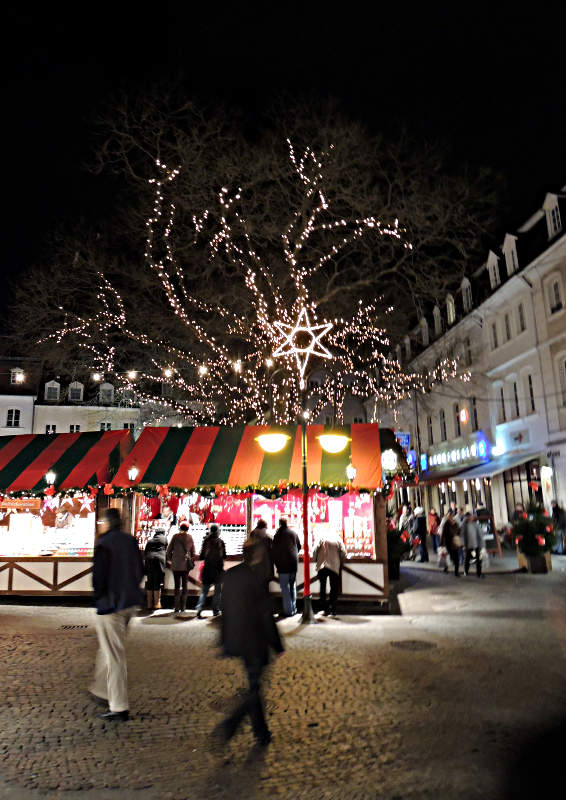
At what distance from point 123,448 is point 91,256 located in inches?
233

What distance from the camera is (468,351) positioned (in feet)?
97.8

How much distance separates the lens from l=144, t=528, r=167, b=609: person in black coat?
39.4ft

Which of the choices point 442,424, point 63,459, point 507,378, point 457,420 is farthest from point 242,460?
point 442,424

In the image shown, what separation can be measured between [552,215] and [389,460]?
14774 millimetres

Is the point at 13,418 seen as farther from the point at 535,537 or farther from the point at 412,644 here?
the point at 412,644

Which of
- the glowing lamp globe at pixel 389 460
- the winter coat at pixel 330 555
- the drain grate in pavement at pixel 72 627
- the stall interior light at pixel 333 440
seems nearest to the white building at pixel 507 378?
the glowing lamp globe at pixel 389 460

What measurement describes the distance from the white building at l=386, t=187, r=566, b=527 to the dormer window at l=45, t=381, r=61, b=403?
29880mm

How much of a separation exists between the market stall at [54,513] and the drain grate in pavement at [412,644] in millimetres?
7419

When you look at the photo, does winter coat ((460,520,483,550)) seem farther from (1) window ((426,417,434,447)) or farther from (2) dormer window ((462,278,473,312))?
(1) window ((426,417,434,447))

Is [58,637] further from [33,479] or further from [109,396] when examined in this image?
[109,396]

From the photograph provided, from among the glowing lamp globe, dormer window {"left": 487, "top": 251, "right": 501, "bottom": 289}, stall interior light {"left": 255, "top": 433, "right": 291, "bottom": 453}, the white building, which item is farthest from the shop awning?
stall interior light {"left": 255, "top": 433, "right": 291, "bottom": 453}

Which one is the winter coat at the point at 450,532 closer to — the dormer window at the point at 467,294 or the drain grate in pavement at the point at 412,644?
the drain grate in pavement at the point at 412,644

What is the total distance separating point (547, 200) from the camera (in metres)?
22.2

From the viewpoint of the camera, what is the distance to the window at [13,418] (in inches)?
1772
